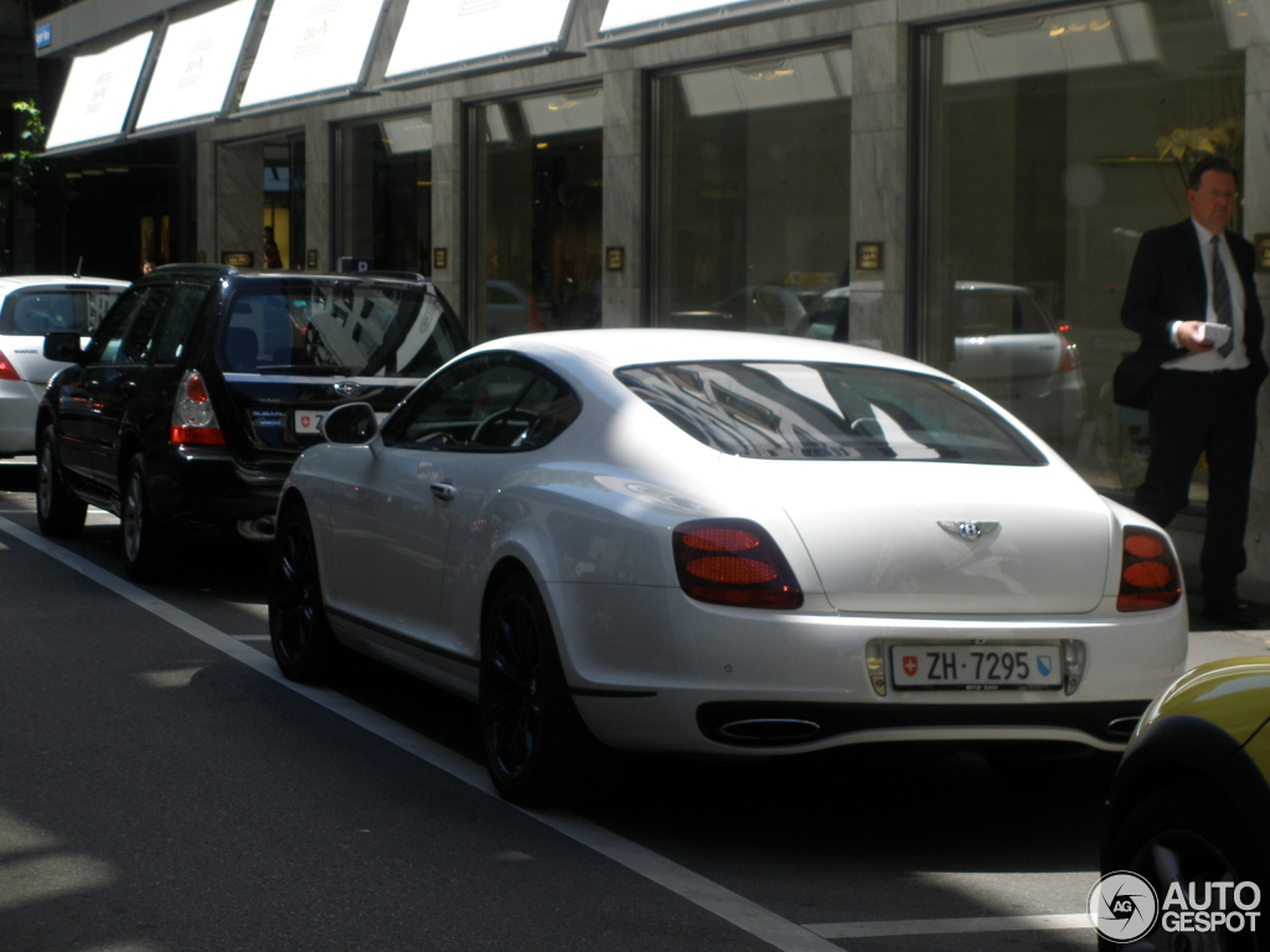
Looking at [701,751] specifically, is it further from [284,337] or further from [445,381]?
[284,337]

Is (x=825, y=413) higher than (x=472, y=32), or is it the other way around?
(x=472, y=32)

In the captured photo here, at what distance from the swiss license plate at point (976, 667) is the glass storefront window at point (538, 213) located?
12.1 m

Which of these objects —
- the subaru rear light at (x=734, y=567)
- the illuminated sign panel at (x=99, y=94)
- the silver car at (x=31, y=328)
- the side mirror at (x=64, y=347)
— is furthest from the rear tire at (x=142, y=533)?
the illuminated sign panel at (x=99, y=94)

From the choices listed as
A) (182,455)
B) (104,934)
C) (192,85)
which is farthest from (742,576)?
(192,85)

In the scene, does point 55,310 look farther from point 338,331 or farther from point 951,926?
point 951,926

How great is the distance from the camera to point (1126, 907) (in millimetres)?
3562

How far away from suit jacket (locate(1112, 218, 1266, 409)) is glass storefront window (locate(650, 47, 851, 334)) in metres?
4.86

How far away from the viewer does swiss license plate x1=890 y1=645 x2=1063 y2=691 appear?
484 cm

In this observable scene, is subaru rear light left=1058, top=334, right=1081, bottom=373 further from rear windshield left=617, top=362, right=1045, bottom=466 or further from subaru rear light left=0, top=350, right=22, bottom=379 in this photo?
subaru rear light left=0, top=350, right=22, bottom=379

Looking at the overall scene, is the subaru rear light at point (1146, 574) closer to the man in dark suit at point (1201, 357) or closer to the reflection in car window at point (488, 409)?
the reflection in car window at point (488, 409)

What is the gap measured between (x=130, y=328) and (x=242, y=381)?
1.78m

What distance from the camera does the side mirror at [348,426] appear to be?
7.02 meters

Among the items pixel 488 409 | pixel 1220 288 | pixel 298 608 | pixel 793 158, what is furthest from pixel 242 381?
pixel 793 158

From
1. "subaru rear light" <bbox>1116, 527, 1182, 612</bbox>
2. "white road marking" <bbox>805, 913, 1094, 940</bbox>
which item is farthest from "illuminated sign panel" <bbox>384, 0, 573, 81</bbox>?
"white road marking" <bbox>805, 913, 1094, 940</bbox>
